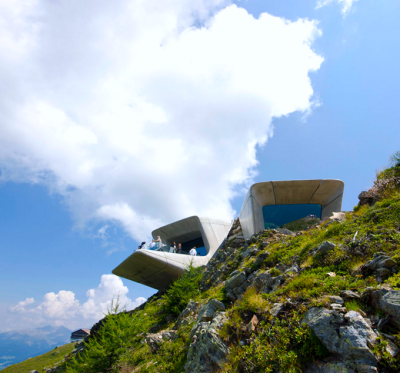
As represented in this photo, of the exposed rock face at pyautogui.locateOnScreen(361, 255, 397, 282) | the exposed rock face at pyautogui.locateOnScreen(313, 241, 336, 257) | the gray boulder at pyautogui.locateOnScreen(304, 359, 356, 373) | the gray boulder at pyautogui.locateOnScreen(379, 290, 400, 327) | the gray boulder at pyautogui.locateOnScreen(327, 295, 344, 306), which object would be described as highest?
the exposed rock face at pyautogui.locateOnScreen(313, 241, 336, 257)

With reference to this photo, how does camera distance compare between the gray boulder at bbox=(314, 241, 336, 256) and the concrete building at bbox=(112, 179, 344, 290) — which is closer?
the gray boulder at bbox=(314, 241, 336, 256)

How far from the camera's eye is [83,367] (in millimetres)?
8609

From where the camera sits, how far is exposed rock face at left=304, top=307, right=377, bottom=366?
11.2 feet

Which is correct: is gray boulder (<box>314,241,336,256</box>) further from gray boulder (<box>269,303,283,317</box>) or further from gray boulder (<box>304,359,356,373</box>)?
gray boulder (<box>304,359,356,373</box>)

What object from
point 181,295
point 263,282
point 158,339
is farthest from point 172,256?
point 263,282

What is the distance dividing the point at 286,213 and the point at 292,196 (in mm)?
1616

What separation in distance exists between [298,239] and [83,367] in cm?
937

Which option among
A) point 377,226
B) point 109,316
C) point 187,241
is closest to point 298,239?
point 377,226

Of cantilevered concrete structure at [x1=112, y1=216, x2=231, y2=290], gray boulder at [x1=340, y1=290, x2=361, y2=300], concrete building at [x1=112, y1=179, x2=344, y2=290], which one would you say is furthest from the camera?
cantilevered concrete structure at [x1=112, y1=216, x2=231, y2=290]

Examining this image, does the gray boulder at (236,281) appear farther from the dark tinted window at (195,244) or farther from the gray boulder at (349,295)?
the dark tinted window at (195,244)

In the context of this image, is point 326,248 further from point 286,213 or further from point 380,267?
point 286,213

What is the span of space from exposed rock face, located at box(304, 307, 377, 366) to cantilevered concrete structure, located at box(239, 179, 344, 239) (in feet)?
40.0

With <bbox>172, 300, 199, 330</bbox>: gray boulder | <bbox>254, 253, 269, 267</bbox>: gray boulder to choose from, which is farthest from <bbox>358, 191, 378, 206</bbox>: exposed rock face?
<bbox>172, 300, 199, 330</bbox>: gray boulder

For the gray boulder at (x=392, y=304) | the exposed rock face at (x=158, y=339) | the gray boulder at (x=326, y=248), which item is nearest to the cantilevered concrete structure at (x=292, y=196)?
the exposed rock face at (x=158, y=339)
